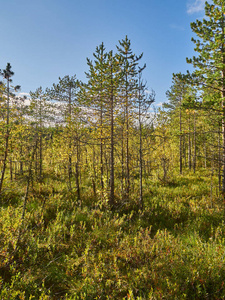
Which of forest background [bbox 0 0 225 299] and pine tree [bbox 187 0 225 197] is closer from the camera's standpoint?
forest background [bbox 0 0 225 299]

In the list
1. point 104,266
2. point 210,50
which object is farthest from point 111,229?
point 210,50

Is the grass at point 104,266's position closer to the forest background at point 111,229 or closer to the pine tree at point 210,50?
the forest background at point 111,229

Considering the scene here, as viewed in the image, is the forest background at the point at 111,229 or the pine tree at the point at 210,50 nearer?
the forest background at the point at 111,229

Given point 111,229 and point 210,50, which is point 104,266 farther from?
point 210,50

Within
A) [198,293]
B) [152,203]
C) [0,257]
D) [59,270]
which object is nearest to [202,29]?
[152,203]

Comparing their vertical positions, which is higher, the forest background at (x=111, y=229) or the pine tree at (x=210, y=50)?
the pine tree at (x=210, y=50)

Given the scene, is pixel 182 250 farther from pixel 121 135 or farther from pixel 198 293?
pixel 121 135

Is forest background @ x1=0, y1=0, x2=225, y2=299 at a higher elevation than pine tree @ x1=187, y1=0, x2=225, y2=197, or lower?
lower

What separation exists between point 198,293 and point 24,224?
5065 millimetres

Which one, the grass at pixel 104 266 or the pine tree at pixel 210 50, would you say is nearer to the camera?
the grass at pixel 104 266

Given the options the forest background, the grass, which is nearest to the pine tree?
the forest background

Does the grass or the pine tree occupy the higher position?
the pine tree

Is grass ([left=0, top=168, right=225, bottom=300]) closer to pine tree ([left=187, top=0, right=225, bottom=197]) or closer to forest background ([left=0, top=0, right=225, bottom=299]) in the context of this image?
forest background ([left=0, top=0, right=225, bottom=299])

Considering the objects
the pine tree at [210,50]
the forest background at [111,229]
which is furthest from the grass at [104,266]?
the pine tree at [210,50]
